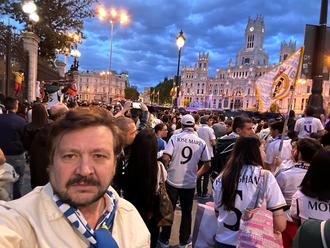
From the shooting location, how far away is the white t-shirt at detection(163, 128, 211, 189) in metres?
5.42

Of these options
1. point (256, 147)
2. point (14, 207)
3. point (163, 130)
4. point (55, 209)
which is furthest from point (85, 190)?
point (163, 130)

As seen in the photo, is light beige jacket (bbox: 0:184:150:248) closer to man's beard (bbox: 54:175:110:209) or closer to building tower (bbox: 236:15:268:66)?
man's beard (bbox: 54:175:110:209)

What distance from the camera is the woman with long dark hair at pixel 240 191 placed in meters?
3.11

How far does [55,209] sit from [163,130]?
5070 mm

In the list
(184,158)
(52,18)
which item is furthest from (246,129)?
(52,18)

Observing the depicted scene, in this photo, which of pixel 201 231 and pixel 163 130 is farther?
pixel 163 130

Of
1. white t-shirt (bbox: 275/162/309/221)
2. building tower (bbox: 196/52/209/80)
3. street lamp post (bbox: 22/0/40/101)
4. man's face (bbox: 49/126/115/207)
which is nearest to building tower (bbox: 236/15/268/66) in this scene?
building tower (bbox: 196/52/209/80)

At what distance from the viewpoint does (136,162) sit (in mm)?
3846

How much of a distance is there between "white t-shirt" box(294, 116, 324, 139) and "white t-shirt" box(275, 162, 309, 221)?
349cm

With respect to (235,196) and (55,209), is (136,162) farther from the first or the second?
(55,209)

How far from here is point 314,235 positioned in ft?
4.28

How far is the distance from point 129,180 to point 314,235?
110 inches

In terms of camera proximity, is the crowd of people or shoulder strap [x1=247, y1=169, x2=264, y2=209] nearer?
the crowd of people

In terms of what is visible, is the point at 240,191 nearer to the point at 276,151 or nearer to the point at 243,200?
the point at 243,200
